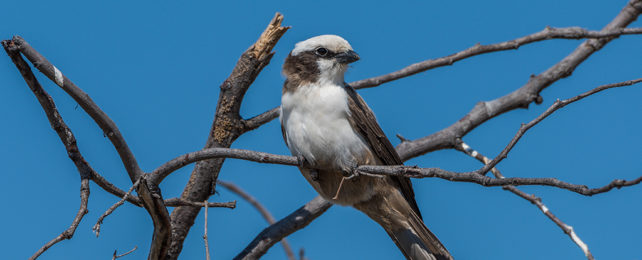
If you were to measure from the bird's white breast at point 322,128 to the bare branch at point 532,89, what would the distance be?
5.80ft

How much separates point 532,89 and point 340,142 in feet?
9.85

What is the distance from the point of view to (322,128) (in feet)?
17.2

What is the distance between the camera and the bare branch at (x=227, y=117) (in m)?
5.79

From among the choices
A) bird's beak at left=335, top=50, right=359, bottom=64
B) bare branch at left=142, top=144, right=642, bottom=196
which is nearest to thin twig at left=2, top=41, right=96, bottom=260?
bare branch at left=142, top=144, right=642, bottom=196

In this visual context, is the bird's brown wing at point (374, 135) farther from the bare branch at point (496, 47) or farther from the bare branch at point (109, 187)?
the bare branch at point (109, 187)

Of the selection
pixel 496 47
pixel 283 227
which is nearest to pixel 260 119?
pixel 283 227

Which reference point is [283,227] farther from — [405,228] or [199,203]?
[199,203]

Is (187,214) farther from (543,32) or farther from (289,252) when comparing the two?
(543,32)

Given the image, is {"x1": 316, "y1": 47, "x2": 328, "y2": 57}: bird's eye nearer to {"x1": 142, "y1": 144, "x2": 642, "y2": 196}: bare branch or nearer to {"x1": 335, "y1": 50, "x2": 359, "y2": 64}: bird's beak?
{"x1": 335, "y1": 50, "x2": 359, "y2": 64}: bird's beak

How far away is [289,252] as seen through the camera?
18.4 ft

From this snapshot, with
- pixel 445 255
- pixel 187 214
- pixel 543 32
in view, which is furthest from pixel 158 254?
pixel 543 32

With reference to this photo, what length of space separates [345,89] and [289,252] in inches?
55.9

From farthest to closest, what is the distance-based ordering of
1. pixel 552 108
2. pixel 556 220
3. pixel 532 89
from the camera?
pixel 532 89
pixel 556 220
pixel 552 108

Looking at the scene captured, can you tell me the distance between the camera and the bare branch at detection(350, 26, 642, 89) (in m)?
5.14
